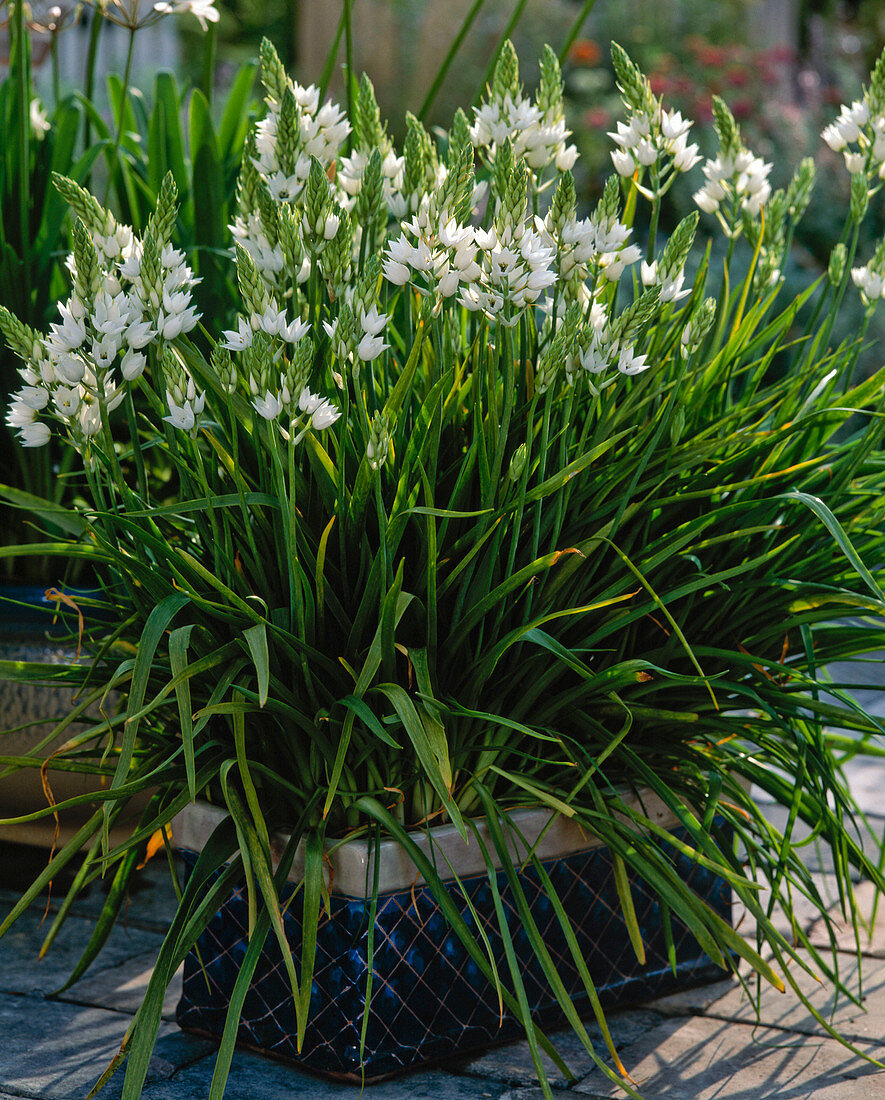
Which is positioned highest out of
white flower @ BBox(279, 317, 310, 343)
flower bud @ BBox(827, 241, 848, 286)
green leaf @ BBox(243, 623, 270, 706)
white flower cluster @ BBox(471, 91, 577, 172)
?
white flower cluster @ BBox(471, 91, 577, 172)

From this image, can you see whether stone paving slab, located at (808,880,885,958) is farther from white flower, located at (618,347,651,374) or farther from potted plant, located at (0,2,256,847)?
potted plant, located at (0,2,256,847)

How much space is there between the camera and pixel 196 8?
1.67m

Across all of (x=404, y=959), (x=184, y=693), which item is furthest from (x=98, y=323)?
(x=404, y=959)

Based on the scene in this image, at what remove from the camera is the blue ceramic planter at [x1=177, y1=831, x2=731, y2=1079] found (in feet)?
4.49

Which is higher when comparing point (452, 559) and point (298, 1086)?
point (452, 559)

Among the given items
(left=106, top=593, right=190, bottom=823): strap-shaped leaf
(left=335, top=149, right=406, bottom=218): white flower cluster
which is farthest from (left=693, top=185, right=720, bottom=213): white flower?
(left=106, top=593, right=190, bottom=823): strap-shaped leaf

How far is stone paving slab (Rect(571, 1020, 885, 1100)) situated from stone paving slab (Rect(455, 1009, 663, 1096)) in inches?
0.8

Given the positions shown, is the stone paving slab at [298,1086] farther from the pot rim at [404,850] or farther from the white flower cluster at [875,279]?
the white flower cluster at [875,279]

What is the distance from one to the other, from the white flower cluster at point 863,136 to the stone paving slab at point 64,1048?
1353mm

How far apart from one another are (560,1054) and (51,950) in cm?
75

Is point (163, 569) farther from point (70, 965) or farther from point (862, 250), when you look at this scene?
point (862, 250)

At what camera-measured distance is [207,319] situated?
2.03 meters

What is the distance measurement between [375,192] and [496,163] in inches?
6.1

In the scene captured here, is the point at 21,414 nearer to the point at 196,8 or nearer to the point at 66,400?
the point at 66,400
